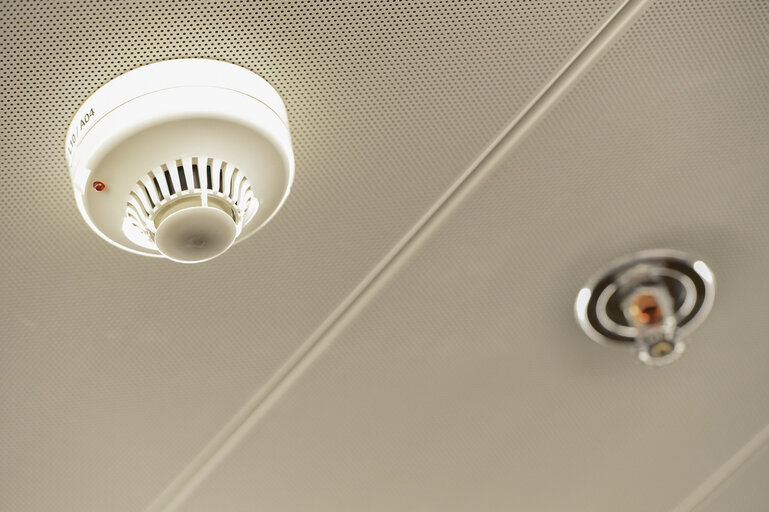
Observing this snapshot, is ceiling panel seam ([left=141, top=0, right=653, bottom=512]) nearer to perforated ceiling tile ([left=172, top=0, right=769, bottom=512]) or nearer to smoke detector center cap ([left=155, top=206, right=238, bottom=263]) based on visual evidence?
perforated ceiling tile ([left=172, top=0, right=769, bottom=512])

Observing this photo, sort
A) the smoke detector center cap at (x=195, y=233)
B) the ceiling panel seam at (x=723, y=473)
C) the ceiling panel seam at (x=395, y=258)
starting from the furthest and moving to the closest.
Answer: the ceiling panel seam at (x=723, y=473) < the ceiling panel seam at (x=395, y=258) < the smoke detector center cap at (x=195, y=233)

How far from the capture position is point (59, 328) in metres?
0.98

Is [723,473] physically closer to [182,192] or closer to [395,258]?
[395,258]

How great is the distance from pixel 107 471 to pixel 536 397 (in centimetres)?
62

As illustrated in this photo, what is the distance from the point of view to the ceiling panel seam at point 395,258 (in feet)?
2.93

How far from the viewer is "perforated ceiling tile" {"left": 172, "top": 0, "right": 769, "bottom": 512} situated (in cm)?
94

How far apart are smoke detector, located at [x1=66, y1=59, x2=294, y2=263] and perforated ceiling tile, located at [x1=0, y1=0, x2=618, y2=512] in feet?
0.15

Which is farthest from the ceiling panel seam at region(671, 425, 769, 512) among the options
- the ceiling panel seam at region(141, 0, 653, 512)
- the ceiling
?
the ceiling panel seam at region(141, 0, 653, 512)

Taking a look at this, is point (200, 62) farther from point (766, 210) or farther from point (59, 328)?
point (766, 210)

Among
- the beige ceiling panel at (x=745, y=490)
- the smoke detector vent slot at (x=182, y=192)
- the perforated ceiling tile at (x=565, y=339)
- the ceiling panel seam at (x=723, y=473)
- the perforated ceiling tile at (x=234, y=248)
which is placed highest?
the perforated ceiling tile at (x=234, y=248)

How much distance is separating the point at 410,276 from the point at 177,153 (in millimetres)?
380

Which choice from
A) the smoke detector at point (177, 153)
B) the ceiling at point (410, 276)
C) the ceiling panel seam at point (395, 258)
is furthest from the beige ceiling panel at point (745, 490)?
the smoke detector at point (177, 153)

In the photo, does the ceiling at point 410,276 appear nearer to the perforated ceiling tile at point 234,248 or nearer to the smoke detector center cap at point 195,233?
the perforated ceiling tile at point 234,248

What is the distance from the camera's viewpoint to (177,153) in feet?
2.47
